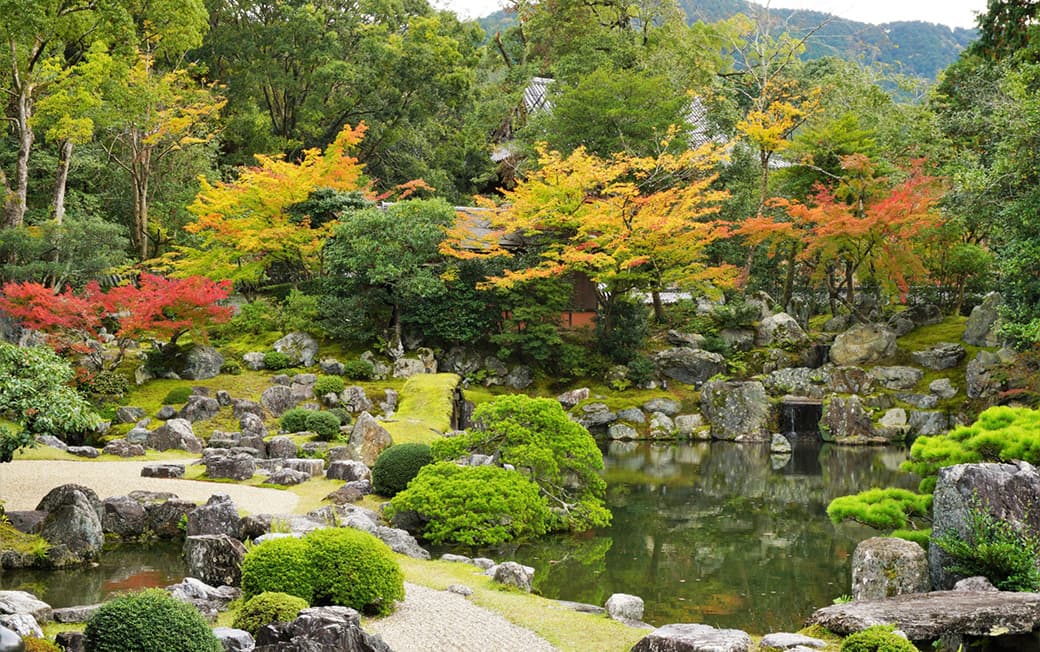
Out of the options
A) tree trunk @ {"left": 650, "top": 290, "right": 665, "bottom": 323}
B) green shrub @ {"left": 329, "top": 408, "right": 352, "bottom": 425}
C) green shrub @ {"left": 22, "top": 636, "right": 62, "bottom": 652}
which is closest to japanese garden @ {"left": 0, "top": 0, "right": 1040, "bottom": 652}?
green shrub @ {"left": 22, "top": 636, "right": 62, "bottom": 652}

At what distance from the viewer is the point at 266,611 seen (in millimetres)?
7184

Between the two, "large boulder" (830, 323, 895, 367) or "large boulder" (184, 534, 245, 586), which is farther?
"large boulder" (830, 323, 895, 367)

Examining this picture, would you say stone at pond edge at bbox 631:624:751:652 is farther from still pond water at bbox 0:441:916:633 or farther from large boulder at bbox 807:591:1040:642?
still pond water at bbox 0:441:916:633

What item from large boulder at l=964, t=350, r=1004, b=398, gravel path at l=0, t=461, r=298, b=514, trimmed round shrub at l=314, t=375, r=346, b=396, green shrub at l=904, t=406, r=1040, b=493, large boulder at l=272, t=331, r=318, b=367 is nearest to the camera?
green shrub at l=904, t=406, r=1040, b=493

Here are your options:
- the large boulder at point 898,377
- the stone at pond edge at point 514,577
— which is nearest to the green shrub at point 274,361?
the stone at pond edge at point 514,577

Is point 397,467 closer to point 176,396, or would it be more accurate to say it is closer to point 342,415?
point 342,415

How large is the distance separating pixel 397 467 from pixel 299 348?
1059 centimetres

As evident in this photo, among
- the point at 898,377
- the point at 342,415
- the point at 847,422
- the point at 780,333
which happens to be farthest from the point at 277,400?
the point at 898,377

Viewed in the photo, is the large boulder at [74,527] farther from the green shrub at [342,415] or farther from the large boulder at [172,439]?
the green shrub at [342,415]

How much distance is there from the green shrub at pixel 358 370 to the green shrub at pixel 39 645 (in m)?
16.4

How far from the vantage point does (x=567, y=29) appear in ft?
115

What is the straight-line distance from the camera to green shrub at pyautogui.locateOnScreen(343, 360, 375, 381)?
73.4 feet

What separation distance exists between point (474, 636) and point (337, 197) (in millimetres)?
19297

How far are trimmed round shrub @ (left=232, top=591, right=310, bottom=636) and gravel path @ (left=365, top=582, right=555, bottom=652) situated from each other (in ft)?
2.42
